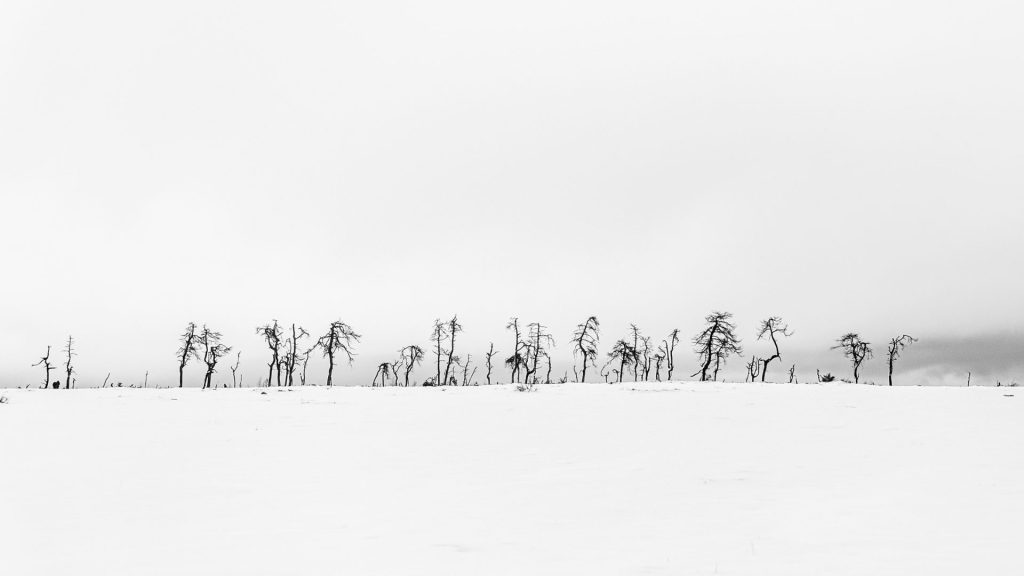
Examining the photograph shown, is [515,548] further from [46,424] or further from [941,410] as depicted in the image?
[941,410]

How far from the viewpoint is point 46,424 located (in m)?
20.8

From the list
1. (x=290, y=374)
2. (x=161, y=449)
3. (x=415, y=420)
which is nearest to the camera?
(x=161, y=449)

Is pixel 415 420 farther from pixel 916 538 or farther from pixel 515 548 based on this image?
pixel 916 538

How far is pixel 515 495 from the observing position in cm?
1126

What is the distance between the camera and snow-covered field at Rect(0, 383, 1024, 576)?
744cm

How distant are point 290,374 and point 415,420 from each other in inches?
1816

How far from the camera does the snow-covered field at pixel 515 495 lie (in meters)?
7.44

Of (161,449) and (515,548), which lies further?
(161,449)

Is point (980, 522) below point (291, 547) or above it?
above

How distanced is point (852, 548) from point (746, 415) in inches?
678

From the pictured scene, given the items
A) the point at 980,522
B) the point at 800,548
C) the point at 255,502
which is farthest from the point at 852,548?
the point at 255,502

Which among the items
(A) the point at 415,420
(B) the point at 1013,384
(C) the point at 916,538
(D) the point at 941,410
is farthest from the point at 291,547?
(B) the point at 1013,384

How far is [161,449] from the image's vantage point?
628 inches

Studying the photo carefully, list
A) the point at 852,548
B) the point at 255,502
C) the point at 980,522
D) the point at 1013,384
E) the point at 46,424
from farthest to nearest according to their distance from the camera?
→ the point at 1013,384, the point at 46,424, the point at 255,502, the point at 980,522, the point at 852,548
